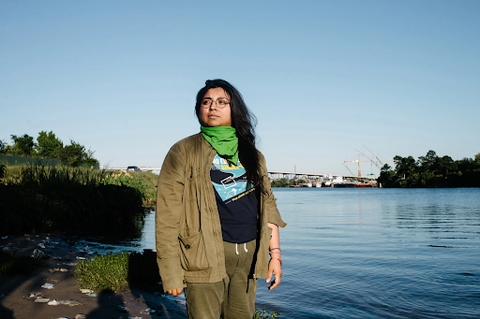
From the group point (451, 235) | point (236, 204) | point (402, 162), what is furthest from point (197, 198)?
point (402, 162)

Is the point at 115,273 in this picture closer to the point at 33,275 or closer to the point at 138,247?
the point at 33,275

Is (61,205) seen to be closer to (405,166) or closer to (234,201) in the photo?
(234,201)

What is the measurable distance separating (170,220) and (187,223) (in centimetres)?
12

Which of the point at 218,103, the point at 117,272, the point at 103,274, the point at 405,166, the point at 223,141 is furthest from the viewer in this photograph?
the point at 405,166

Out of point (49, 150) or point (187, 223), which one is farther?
point (49, 150)

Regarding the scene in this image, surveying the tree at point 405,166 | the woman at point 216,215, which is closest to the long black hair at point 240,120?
the woman at point 216,215

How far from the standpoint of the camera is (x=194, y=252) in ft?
8.57

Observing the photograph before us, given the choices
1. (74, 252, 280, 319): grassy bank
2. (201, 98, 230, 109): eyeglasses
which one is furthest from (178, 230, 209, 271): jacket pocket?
(74, 252, 280, 319): grassy bank

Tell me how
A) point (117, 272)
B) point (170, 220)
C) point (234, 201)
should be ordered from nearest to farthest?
point (170, 220), point (234, 201), point (117, 272)

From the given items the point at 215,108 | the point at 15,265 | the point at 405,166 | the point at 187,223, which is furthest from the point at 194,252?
the point at 405,166

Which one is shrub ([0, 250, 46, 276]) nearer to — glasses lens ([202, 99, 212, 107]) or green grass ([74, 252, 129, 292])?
green grass ([74, 252, 129, 292])

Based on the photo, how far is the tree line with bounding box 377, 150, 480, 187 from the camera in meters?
114

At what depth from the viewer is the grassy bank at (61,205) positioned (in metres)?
11.5

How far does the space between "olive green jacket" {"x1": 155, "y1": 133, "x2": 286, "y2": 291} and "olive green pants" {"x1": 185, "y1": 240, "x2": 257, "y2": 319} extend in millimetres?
75
